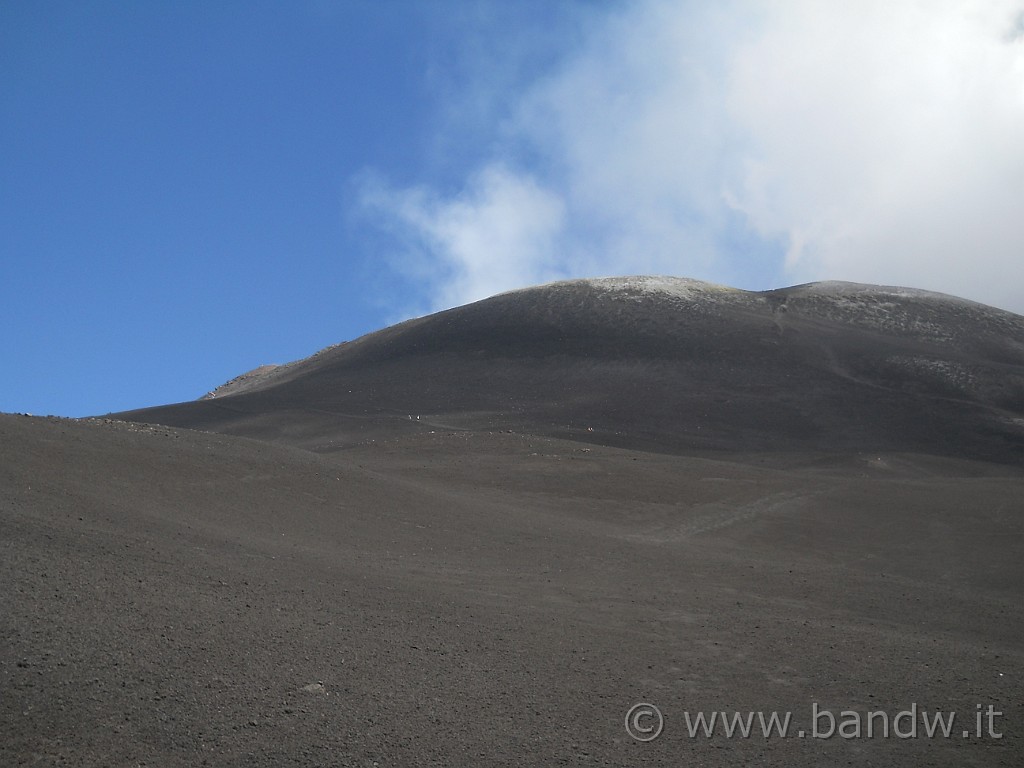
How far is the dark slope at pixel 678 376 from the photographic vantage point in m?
38.6

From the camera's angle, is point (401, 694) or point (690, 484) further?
point (690, 484)

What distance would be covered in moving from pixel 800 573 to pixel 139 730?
13.7 meters

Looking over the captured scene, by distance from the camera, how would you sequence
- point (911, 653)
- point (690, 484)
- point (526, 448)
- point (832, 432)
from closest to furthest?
point (911, 653) < point (690, 484) < point (526, 448) < point (832, 432)

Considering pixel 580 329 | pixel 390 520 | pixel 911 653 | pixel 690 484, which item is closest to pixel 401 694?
pixel 911 653

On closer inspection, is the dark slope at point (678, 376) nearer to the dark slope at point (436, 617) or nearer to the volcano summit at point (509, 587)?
the volcano summit at point (509, 587)

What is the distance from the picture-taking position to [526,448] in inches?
1257

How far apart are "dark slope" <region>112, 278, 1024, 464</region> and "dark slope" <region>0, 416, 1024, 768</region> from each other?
14.4m

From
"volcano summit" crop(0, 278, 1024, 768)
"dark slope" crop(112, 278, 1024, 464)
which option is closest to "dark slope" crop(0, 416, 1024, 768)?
"volcano summit" crop(0, 278, 1024, 768)

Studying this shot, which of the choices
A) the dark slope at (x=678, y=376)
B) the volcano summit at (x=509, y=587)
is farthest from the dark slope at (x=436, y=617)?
the dark slope at (x=678, y=376)

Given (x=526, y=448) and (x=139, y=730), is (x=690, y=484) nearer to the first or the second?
(x=526, y=448)

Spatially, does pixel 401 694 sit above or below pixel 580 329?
below
